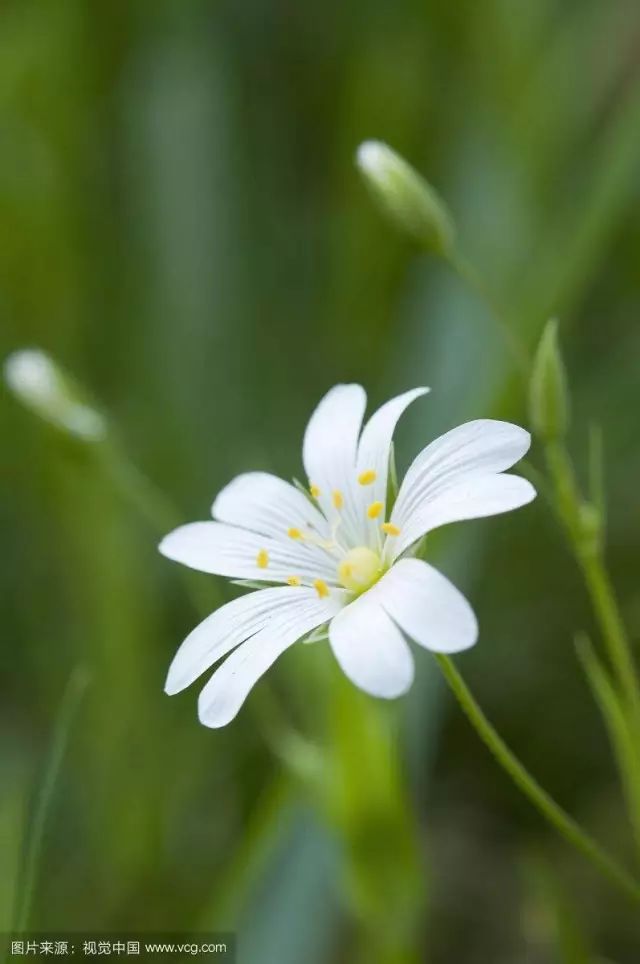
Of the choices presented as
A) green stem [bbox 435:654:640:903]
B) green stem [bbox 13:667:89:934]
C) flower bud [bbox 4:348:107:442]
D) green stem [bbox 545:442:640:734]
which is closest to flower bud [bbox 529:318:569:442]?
green stem [bbox 545:442:640:734]

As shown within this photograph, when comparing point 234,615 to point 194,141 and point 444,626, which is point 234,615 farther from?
point 194,141

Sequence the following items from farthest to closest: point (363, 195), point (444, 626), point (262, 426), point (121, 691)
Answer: point (363, 195) < point (262, 426) < point (121, 691) < point (444, 626)

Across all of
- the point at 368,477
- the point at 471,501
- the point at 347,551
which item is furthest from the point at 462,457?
the point at 347,551

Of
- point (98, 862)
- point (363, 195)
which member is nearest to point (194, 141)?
point (363, 195)

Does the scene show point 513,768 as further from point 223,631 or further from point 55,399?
point 55,399

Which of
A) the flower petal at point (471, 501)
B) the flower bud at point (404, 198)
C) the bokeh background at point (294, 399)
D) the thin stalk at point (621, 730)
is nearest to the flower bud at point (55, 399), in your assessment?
the bokeh background at point (294, 399)

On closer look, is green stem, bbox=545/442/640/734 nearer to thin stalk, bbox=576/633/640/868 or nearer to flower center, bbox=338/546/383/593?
thin stalk, bbox=576/633/640/868

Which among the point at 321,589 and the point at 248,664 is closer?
the point at 248,664
